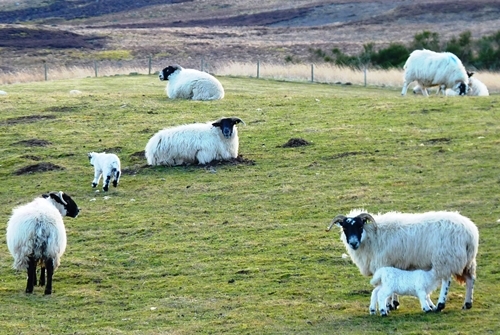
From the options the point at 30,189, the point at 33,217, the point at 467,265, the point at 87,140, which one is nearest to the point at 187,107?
the point at 87,140

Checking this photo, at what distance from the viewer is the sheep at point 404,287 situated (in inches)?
473

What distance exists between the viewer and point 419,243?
12.9 meters

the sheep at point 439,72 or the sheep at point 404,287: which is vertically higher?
the sheep at point 439,72

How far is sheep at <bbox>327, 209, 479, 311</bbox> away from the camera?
12.4 metres

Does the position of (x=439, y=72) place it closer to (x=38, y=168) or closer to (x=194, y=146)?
(x=194, y=146)

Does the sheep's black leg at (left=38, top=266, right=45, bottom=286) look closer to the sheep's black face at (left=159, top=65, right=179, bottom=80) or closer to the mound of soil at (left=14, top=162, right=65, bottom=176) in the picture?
the mound of soil at (left=14, top=162, right=65, bottom=176)

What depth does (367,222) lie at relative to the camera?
1344 centimetres

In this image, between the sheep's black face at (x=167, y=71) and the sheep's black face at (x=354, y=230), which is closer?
the sheep's black face at (x=354, y=230)

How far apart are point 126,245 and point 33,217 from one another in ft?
10.1

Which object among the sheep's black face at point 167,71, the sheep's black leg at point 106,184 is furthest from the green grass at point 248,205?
the sheep's black face at point 167,71

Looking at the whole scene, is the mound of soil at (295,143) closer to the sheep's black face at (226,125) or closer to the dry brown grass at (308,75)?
the sheep's black face at (226,125)

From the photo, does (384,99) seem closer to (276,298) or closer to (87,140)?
(87,140)

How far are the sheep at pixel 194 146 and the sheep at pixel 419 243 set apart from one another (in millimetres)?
9928

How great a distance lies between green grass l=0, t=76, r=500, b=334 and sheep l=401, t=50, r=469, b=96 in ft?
9.69
